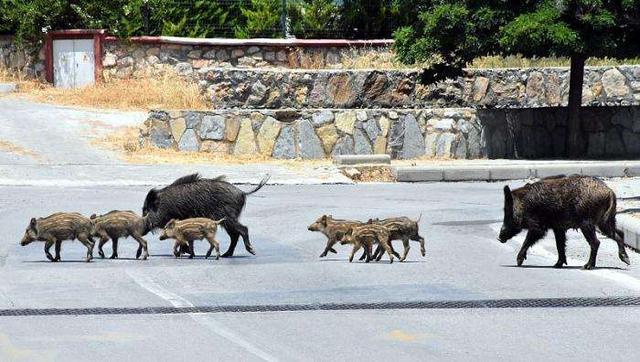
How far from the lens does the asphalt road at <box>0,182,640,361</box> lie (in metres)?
10.2

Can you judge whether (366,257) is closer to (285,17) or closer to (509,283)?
(509,283)

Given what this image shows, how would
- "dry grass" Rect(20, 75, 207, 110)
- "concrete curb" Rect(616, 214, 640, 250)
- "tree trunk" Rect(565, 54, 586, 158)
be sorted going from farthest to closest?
1. "dry grass" Rect(20, 75, 207, 110)
2. "tree trunk" Rect(565, 54, 586, 158)
3. "concrete curb" Rect(616, 214, 640, 250)

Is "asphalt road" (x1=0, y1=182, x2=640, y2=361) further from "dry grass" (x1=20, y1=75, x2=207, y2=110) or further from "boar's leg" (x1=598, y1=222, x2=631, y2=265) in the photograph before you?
"dry grass" (x1=20, y1=75, x2=207, y2=110)

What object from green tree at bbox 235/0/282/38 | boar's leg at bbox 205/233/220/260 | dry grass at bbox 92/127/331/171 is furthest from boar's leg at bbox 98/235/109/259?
green tree at bbox 235/0/282/38

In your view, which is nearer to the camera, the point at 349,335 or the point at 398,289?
the point at 349,335

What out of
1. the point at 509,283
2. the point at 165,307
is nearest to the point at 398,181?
the point at 509,283

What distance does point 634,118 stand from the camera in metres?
31.3

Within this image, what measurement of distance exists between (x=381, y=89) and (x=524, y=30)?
502 centimetres

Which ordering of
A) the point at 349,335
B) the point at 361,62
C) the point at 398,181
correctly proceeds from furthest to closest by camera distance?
the point at 361,62
the point at 398,181
the point at 349,335

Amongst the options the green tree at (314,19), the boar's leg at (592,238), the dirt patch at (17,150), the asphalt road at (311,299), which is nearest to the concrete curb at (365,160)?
the dirt patch at (17,150)

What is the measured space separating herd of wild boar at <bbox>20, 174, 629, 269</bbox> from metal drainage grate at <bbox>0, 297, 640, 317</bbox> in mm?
1955

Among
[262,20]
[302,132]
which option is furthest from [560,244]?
[262,20]

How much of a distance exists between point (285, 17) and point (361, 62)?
12.0 ft

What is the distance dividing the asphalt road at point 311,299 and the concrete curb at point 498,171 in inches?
272
